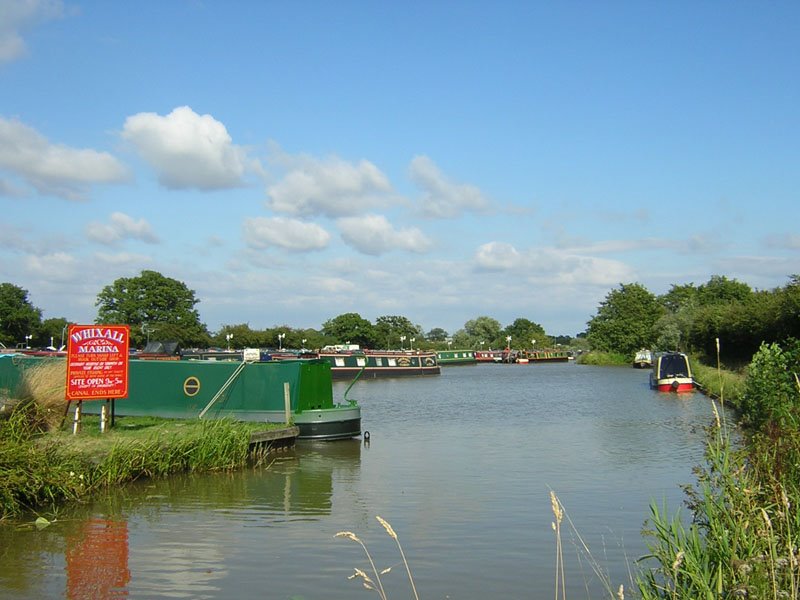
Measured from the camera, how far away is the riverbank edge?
1064 cm

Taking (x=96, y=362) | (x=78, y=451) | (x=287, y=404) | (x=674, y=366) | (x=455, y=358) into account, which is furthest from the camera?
(x=455, y=358)

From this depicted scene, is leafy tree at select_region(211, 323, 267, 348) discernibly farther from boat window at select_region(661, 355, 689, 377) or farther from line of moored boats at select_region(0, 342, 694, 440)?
line of moored boats at select_region(0, 342, 694, 440)

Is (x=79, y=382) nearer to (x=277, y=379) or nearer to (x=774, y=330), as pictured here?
(x=277, y=379)

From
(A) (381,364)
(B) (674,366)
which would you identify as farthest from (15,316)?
(B) (674,366)

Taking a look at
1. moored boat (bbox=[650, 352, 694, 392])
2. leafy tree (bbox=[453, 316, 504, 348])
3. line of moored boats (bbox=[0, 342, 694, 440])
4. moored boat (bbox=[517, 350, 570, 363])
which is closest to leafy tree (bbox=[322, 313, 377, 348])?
moored boat (bbox=[517, 350, 570, 363])

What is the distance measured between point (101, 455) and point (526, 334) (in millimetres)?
140248

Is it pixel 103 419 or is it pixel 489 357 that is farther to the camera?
pixel 489 357

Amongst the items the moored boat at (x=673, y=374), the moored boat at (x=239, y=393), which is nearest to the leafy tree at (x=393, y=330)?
the moored boat at (x=673, y=374)

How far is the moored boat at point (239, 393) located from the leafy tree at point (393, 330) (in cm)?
10052

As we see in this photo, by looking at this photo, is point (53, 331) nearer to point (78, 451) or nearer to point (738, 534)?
point (78, 451)

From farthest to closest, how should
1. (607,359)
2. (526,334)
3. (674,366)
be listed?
(526,334), (607,359), (674,366)

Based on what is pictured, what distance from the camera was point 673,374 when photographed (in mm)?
40781

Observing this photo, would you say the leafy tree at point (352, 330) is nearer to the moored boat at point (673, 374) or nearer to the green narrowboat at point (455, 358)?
the green narrowboat at point (455, 358)

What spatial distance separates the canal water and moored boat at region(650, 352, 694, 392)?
1912 cm
